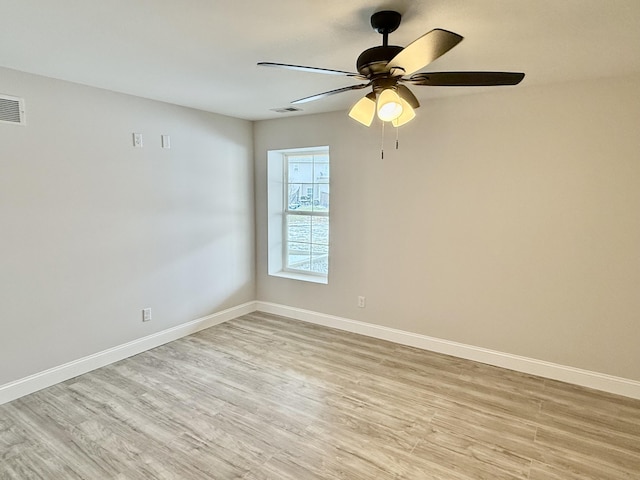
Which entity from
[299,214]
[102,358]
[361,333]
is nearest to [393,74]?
[361,333]

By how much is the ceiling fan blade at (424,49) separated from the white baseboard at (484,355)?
108 inches

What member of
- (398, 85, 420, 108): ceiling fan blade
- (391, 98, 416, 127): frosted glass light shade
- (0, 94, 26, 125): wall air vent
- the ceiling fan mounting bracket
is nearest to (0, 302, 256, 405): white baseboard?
(0, 94, 26, 125): wall air vent

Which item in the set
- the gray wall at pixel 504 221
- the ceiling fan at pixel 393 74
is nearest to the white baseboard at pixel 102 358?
the gray wall at pixel 504 221

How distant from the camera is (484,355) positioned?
11.3ft

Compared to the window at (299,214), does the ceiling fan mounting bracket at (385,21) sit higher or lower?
higher

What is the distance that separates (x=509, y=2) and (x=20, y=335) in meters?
3.79

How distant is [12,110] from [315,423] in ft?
10.1

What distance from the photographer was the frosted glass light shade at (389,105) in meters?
1.83

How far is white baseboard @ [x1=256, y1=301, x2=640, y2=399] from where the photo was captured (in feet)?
9.64

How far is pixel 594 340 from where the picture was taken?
9.78 ft

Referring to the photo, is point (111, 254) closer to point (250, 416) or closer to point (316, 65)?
point (250, 416)

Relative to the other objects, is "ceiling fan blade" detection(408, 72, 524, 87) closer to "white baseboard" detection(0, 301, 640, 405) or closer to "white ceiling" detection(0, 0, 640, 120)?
"white ceiling" detection(0, 0, 640, 120)

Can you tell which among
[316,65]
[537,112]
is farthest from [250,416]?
[537,112]

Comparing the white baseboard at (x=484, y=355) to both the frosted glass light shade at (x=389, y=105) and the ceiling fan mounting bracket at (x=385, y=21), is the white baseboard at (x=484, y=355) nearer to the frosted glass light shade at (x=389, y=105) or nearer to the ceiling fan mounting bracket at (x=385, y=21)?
the frosted glass light shade at (x=389, y=105)
